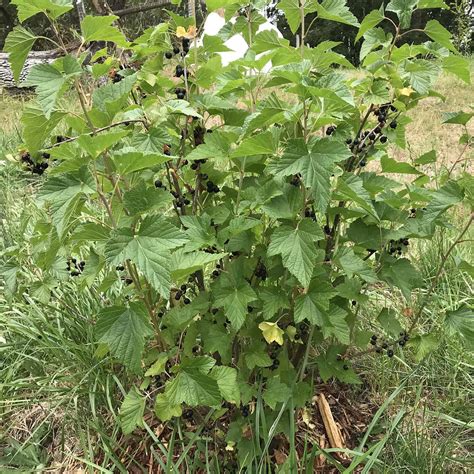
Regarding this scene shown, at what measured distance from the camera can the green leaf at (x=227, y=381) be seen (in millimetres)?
1139

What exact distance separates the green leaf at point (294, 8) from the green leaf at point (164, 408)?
1.00m

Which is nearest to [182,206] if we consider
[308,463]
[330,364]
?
[330,364]

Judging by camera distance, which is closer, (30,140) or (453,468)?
(30,140)

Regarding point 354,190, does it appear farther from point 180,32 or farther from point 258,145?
point 180,32

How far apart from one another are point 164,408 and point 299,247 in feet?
1.74

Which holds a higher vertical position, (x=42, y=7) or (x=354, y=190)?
(x=42, y=7)

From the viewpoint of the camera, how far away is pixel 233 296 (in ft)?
3.84

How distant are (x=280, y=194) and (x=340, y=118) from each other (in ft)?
0.70

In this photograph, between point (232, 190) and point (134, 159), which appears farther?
point (232, 190)

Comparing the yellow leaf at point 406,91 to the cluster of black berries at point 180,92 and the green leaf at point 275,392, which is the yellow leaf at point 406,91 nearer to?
the cluster of black berries at point 180,92

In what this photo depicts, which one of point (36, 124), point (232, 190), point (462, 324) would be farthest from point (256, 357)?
point (36, 124)

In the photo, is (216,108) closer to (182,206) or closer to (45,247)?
(182,206)

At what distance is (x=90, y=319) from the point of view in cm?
181

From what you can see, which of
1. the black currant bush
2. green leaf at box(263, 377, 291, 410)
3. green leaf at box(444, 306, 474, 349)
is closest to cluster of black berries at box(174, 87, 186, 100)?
the black currant bush
